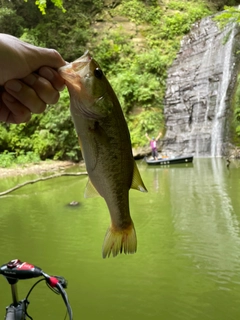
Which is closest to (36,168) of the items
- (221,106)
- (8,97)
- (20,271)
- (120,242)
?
(221,106)

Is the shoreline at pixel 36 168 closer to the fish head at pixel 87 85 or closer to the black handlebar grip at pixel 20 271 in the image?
the black handlebar grip at pixel 20 271

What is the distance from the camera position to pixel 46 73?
56.6 inches

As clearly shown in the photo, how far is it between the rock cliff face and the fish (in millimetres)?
15245

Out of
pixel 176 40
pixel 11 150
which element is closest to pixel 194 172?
pixel 11 150

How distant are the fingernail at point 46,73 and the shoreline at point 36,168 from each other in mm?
12951

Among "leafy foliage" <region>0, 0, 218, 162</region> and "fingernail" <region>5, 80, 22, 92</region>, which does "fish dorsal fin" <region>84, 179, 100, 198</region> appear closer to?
"fingernail" <region>5, 80, 22, 92</region>

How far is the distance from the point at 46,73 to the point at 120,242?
79cm

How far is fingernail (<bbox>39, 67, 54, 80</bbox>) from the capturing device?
1432 millimetres

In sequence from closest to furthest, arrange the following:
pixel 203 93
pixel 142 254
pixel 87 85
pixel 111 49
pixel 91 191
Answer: pixel 87 85, pixel 91 191, pixel 142 254, pixel 203 93, pixel 111 49

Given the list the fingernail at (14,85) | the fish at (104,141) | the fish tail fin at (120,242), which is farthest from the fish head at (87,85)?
the fish tail fin at (120,242)

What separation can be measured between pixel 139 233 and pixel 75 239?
1.01 meters

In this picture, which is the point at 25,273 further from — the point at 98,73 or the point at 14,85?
the point at 98,73

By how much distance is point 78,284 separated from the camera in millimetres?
3990

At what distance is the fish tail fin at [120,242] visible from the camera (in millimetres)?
1575
